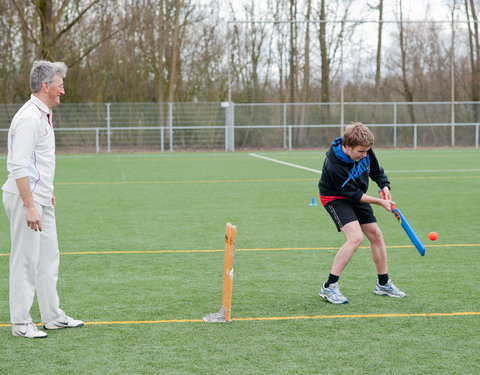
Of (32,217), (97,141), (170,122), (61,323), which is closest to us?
(32,217)

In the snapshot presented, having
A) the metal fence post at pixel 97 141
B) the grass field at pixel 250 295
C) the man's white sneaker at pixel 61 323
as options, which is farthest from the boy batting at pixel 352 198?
the metal fence post at pixel 97 141

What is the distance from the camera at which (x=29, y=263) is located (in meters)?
5.12

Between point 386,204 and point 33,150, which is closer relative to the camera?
point 33,150

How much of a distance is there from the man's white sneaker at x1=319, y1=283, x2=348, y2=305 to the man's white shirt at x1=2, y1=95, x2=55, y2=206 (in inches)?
90.6

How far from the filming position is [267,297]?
6426mm

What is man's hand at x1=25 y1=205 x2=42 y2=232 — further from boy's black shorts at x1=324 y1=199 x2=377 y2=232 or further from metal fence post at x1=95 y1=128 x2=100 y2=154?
metal fence post at x1=95 y1=128 x2=100 y2=154

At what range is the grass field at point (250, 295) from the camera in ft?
15.6

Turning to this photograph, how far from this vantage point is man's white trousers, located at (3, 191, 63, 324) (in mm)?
5035

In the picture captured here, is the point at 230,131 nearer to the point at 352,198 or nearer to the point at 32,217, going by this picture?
the point at 352,198

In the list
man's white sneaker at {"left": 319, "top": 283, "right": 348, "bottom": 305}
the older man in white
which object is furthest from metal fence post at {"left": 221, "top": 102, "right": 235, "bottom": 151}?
the older man in white

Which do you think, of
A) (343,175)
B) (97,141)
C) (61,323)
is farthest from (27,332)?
(97,141)

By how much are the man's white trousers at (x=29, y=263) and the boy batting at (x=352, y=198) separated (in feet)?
7.07

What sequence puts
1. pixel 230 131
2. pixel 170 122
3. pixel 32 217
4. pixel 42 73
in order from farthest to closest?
pixel 230 131 → pixel 170 122 → pixel 42 73 → pixel 32 217

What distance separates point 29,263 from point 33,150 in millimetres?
754
